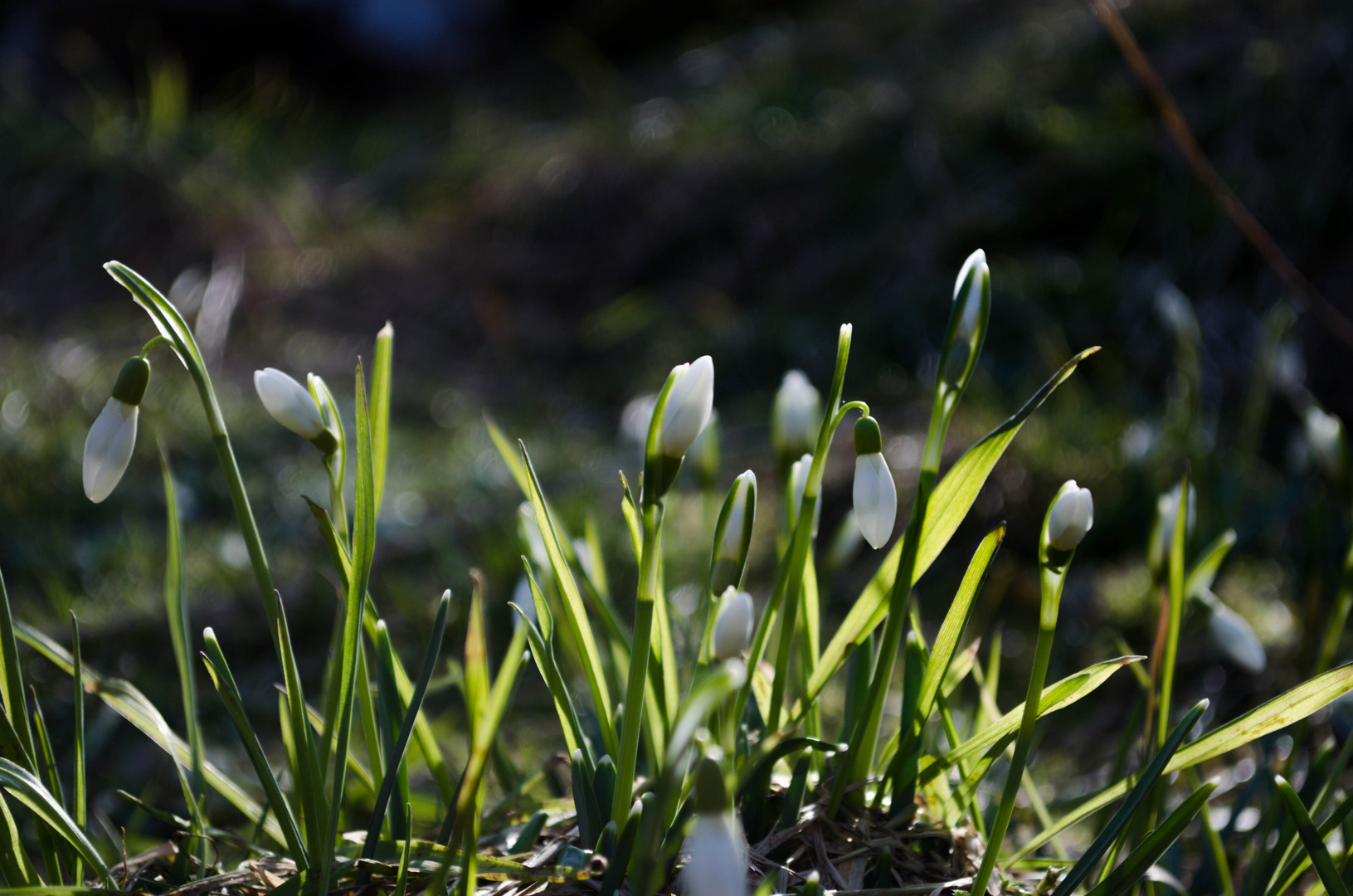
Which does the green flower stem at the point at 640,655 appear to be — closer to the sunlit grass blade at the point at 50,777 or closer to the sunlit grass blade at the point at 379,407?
the sunlit grass blade at the point at 379,407

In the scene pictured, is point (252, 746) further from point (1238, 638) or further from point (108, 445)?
point (1238, 638)

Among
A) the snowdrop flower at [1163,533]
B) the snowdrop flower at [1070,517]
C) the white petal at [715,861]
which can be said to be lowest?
the snowdrop flower at [1163,533]

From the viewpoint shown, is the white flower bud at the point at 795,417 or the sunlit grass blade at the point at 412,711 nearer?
the sunlit grass blade at the point at 412,711

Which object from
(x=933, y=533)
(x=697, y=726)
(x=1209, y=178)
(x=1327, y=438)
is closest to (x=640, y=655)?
(x=697, y=726)

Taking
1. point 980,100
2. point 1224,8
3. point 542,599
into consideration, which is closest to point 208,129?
point 980,100

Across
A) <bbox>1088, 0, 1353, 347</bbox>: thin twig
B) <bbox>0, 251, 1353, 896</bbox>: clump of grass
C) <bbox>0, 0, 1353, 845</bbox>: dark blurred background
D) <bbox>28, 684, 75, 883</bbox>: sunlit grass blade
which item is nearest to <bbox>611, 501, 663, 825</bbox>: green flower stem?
<bbox>0, 251, 1353, 896</bbox>: clump of grass

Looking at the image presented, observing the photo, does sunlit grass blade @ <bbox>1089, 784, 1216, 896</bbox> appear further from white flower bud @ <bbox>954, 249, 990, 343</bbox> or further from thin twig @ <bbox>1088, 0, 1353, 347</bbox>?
thin twig @ <bbox>1088, 0, 1353, 347</bbox>

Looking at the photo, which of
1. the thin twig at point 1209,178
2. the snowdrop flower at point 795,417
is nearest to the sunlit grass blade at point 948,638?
the snowdrop flower at point 795,417
